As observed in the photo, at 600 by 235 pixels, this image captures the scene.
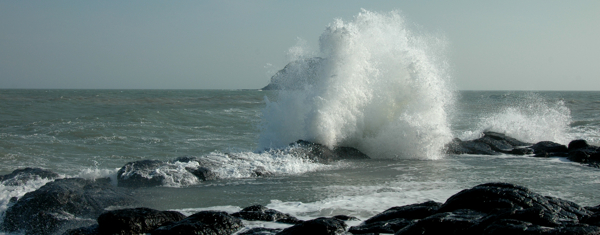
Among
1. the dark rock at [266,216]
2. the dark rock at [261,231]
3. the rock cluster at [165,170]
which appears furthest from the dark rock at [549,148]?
the dark rock at [261,231]

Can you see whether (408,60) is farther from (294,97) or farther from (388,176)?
(388,176)

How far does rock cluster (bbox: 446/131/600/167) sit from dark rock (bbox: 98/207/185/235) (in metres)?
9.76

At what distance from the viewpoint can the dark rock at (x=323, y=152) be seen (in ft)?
36.2

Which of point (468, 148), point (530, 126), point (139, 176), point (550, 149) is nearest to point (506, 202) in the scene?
point (139, 176)

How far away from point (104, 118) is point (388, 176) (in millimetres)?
16337

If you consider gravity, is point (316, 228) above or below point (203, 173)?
above

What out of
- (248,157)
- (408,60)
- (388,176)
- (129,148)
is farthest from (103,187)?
(408,60)

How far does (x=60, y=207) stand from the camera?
21.0ft

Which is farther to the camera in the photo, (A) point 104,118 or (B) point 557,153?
(A) point 104,118

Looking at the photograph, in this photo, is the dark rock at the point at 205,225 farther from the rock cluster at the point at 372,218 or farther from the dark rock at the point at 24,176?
the dark rock at the point at 24,176

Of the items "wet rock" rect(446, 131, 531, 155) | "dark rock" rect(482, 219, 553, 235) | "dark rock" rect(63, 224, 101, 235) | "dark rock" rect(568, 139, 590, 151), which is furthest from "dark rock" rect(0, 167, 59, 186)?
"dark rock" rect(568, 139, 590, 151)

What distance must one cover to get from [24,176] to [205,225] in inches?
197

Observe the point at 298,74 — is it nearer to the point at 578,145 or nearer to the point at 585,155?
the point at 585,155

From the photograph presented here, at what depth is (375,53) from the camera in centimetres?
1380
